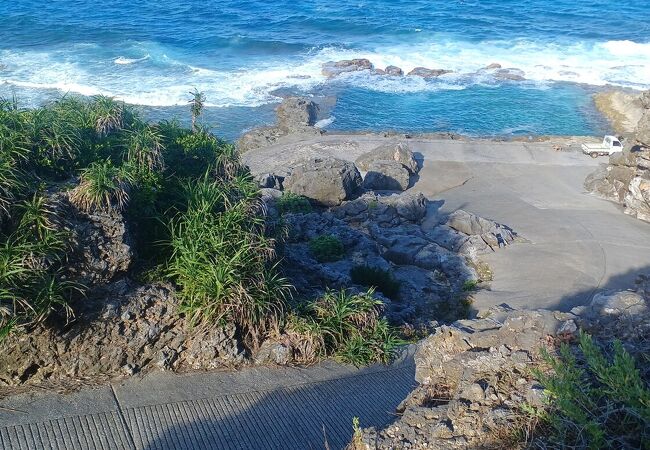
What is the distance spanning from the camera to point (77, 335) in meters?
9.79

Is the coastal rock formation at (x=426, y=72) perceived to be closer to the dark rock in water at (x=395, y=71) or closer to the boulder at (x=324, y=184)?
the dark rock in water at (x=395, y=71)

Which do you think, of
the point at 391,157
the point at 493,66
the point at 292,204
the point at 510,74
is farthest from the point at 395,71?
the point at 292,204

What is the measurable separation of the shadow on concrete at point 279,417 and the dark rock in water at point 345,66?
136ft

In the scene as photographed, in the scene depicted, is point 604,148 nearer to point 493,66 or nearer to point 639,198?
point 639,198

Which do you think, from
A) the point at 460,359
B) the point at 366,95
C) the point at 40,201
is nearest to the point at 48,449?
the point at 40,201

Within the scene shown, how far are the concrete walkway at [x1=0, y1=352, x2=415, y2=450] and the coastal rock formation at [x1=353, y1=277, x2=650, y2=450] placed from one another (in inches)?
45.9

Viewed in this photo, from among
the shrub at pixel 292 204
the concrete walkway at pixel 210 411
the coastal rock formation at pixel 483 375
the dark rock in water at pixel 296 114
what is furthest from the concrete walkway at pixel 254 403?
the dark rock in water at pixel 296 114

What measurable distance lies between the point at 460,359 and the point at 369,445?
75.7 inches

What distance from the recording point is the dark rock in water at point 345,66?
166 feet

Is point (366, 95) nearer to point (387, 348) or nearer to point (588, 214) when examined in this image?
point (588, 214)

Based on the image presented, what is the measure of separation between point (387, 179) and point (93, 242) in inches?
827

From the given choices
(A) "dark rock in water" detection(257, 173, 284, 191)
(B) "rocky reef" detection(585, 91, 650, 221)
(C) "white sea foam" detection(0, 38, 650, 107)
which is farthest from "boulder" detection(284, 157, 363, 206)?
(C) "white sea foam" detection(0, 38, 650, 107)

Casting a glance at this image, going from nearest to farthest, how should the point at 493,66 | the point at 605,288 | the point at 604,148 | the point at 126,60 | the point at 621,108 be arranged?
the point at 605,288 → the point at 604,148 → the point at 621,108 → the point at 126,60 → the point at 493,66

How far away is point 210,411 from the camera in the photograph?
9672 millimetres
